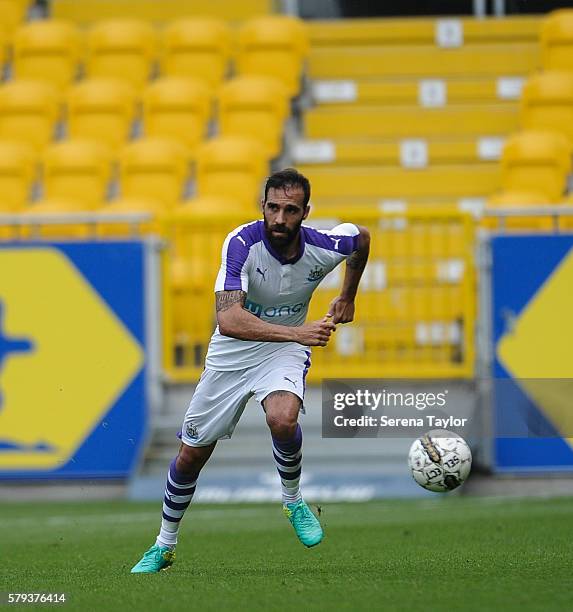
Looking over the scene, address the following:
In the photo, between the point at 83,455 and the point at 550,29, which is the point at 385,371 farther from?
the point at 550,29

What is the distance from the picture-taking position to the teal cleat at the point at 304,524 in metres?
7.47

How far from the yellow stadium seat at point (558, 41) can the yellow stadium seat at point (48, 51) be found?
542cm

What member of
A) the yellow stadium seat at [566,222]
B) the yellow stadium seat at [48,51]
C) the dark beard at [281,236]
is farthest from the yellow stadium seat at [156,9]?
the dark beard at [281,236]

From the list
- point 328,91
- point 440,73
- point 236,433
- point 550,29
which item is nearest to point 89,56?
point 328,91

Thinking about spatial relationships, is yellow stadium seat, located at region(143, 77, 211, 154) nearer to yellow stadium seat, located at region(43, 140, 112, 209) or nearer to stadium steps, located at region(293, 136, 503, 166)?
yellow stadium seat, located at region(43, 140, 112, 209)

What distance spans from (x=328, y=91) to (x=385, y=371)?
5.19 metres

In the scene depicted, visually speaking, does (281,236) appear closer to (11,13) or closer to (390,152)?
(390,152)

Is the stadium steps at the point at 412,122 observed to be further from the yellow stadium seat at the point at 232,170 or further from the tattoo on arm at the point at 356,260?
the tattoo on arm at the point at 356,260

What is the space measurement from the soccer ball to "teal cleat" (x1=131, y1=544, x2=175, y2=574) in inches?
51.3

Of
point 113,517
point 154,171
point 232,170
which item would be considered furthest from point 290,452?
point 154,171

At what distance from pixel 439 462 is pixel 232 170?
7.79 meters

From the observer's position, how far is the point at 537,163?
14398 mm

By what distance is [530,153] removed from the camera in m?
14.4

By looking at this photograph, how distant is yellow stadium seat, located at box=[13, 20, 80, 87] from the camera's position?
17.1m
